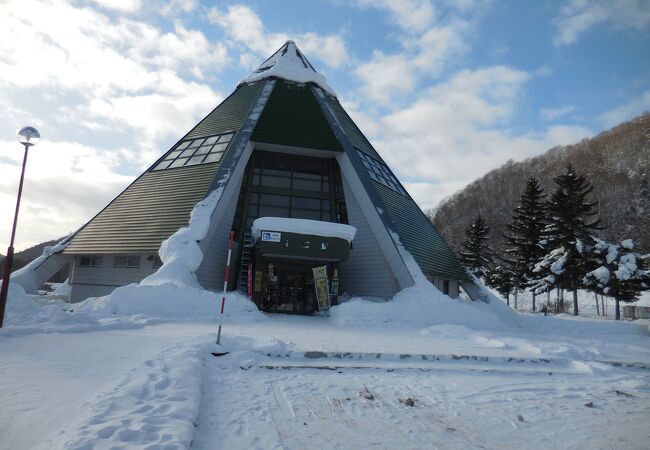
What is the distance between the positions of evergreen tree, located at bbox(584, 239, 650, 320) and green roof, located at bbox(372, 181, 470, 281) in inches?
435

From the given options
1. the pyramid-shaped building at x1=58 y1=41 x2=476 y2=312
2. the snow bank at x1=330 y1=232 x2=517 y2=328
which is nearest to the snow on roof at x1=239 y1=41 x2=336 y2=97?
the pyramid-shaped building at x1=58 y1=41 x2=476 y2=312

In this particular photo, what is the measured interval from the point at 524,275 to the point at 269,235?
29784mm

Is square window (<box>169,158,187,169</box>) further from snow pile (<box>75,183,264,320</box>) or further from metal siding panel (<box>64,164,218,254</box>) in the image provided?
snow pile (<box>75,183,264,320</box>)

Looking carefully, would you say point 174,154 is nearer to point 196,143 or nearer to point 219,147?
point 196,143

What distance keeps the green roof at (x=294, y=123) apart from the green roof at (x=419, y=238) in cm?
390

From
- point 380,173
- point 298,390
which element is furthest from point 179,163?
point 298,390

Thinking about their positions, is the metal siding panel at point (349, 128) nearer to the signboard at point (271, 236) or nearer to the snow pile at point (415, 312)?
the signboard at point (271, 236)

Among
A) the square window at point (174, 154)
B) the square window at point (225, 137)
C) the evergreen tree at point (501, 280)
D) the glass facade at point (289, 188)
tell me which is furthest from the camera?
the evergreen tree at point (501, 280)

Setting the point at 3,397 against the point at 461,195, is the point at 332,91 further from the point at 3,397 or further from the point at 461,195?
the point at 461,195

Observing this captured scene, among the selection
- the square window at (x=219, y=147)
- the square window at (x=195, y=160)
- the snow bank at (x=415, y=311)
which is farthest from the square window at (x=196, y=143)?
the snow bank at (x=415, y=311)

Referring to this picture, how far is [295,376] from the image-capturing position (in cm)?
545

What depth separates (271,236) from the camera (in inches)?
593

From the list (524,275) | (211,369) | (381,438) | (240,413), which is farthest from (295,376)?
(524,275)

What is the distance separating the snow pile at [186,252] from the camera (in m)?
12.7
